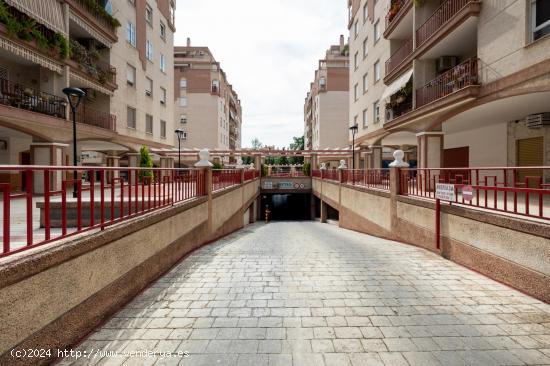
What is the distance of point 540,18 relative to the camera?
25.1 feet

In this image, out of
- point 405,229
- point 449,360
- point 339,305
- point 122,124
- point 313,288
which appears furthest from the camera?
point 122,124

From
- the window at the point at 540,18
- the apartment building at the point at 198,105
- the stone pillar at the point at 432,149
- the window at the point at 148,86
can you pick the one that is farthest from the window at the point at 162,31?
the window at the point at 540,18

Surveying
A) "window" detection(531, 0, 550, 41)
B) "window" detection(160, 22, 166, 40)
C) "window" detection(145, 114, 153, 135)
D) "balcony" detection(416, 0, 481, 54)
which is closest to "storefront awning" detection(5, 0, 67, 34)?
"window" detection(145, 114, 153, 135)

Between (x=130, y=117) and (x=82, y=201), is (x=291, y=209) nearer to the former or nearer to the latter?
(x=130, y=117)

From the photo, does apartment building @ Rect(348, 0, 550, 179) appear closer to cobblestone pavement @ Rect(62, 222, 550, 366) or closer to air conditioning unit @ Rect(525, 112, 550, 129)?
air conditioning unit @ Rect(525, 112, 550, 129)

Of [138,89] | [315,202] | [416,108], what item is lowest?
[315,202]

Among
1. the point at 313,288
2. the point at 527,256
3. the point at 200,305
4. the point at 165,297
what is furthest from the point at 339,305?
the point at 527,256

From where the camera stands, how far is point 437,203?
6750mm

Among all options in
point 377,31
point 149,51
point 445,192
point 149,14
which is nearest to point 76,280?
point 445,192

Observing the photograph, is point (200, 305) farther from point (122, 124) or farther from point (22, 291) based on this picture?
point (122, 124)

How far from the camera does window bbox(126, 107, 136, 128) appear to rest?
19.9m

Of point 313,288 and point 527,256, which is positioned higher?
point 527,256

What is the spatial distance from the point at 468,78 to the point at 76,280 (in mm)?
12075

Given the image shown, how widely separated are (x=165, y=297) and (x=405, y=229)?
264 inches
